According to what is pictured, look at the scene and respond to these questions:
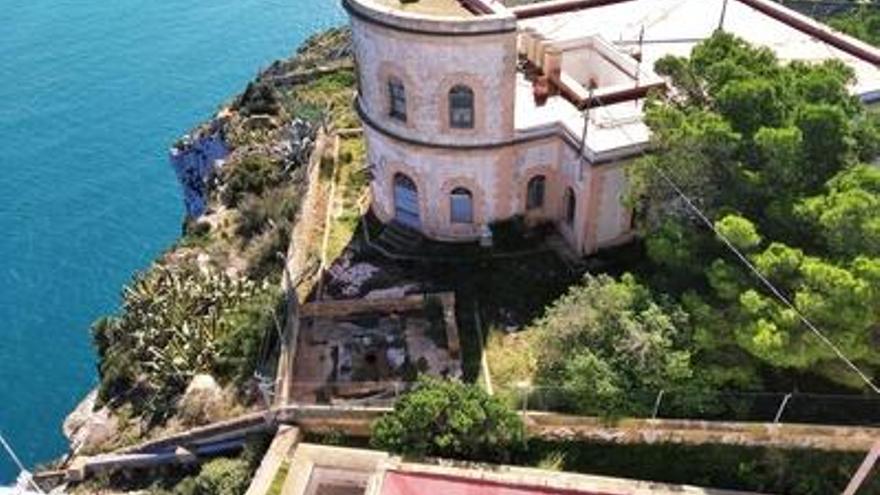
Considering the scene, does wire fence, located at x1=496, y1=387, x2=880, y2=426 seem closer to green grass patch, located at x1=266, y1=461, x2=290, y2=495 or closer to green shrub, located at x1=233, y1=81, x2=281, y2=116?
green grass patch, located at x1=266, y1=461, x2=290, y2=495

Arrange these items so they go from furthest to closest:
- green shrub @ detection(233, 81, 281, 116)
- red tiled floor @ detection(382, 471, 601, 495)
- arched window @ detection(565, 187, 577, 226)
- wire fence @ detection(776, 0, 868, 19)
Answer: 1. wire fence @ detection(776, 0, 868, 19)
2. green shrub @ detection(233, 81, 281, 116)
3. arched window @ detection(565, 187, 577, 226)
4. red tiled floor @ detection(382, 471, 601, 495)

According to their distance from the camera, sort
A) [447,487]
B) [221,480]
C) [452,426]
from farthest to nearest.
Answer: [221,480], [452,426], [447,487]

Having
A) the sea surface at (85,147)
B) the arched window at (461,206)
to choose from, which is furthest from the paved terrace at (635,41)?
the sea surface at (85,147)

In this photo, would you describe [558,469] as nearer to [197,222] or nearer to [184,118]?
[197,222]

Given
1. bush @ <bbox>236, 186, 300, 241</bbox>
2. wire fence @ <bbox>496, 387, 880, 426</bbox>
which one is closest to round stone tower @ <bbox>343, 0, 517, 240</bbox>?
bush @ <bbox>236, 186, 300, 241</bbox>

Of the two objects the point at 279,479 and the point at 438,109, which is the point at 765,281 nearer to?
the point at 438,109

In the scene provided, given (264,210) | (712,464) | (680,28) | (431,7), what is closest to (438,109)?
(431,7)

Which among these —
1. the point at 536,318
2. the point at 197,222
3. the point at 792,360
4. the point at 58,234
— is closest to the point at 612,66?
the point at 536,318
